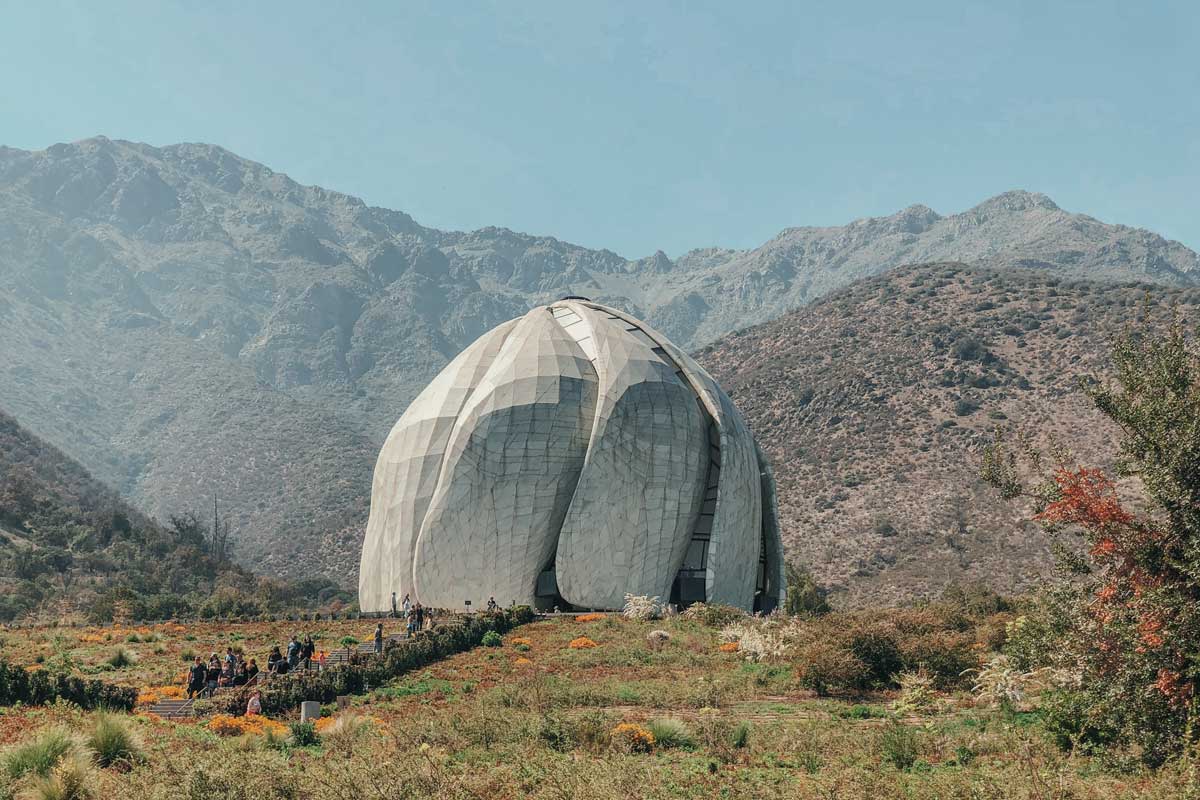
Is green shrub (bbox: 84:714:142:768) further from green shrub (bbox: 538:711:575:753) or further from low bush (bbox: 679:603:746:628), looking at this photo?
low bush (bbox: 679:603:746:628)

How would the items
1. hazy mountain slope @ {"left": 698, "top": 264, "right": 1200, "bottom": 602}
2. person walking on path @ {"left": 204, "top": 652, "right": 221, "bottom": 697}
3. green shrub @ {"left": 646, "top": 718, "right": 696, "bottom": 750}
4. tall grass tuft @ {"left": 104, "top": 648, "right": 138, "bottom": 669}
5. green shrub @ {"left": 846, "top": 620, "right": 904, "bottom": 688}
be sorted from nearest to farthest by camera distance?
green shrub @ {"left": 646, "top": 718, "right": 696, "bottom": 750} < person walking on path @ {"left": 204, "top": 652, "right": 221, "bottom": 697} < green shrub @ {"left": 846, "top": 620, "right": 904, "bottom": 688} < tall grass tuft @ {"left": 104, "top": 648, "right": 138, "bottom": 669} < hazy mountain slope @ {"left": 698, "top": 264, "right": 1200, "bottom": 602}

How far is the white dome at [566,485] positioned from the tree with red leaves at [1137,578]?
61.4ft

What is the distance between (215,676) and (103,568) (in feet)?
147

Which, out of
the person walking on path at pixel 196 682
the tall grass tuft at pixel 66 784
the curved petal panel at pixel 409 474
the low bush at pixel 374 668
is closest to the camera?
the tall grass tuft at pixel 66 784

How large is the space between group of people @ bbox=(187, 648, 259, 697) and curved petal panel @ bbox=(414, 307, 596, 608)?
10.5 m

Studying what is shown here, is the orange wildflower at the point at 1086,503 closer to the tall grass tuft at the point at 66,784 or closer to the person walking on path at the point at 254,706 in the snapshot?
the tall grass tuft at the point at 66,784

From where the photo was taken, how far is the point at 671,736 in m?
16.2

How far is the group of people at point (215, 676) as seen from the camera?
21391 mm

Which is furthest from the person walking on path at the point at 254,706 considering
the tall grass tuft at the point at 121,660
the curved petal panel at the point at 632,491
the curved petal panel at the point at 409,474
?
the curved petal panel at the point at 409,474

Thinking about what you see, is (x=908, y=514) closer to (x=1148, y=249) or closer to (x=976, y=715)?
(x=976, y=715)

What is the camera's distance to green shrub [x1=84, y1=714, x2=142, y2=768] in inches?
543

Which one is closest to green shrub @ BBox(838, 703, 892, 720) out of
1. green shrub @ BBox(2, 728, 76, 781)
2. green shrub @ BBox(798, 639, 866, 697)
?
green shrub @ BBox(798, 639, 866, 697)

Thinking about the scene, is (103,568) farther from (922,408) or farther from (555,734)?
(555,734)

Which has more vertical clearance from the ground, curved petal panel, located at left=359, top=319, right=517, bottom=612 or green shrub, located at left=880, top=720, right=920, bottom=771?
curved petal panel, located at left=359, top=319, right=517, bottom=612
